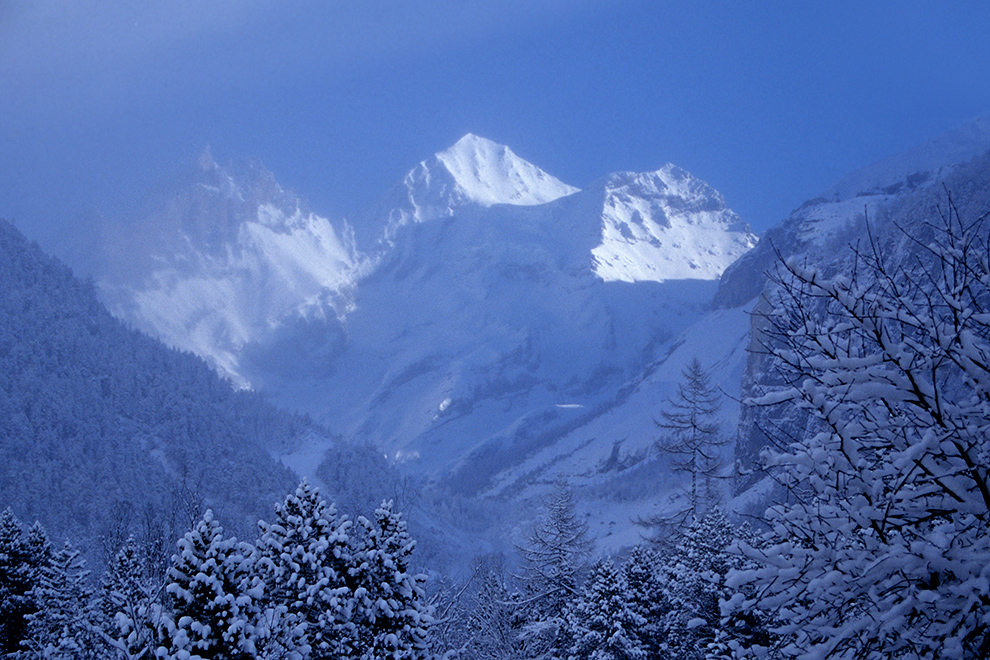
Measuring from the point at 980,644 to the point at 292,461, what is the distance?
141m

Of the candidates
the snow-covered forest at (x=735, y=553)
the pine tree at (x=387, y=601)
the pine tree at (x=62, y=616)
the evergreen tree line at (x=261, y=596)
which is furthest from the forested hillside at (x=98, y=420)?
the pine tree at (x=387, y=601)

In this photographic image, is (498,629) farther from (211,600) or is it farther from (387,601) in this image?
(211,600)

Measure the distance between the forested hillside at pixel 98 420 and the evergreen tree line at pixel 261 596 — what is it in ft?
218

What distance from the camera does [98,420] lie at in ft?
364

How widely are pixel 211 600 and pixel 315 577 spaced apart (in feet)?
10.4

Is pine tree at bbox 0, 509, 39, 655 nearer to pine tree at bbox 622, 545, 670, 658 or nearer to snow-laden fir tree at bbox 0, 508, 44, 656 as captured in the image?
snow-laden fir tree at bbox 0, 508, 44, 656

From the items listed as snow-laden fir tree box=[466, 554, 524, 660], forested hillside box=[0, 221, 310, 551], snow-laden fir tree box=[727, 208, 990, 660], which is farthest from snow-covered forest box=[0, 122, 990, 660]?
forested hillside box=[0, 221, 310, 551]

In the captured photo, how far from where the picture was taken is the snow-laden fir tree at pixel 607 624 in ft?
60.7

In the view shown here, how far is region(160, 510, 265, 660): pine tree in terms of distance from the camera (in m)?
9.72

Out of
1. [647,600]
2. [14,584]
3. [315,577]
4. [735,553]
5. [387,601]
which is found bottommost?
[735,553]

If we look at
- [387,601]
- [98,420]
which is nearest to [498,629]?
[387,601]

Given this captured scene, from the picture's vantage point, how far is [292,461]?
449 ft

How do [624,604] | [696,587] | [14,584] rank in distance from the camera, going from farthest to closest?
1. [14,584]
2. [624,604]
3. [696,587]

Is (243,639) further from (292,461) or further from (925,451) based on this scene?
(292,461)
